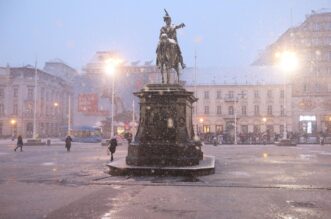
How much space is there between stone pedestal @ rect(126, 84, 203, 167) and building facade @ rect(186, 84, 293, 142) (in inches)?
2379

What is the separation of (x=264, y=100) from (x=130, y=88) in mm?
27524

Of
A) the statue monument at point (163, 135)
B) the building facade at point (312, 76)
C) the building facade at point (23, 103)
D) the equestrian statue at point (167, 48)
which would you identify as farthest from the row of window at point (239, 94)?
the statue monument at point (163, 135)

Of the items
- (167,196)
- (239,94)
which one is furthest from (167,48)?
(239,94)

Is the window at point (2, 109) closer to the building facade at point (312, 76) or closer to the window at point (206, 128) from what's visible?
the window at point (206, 128)

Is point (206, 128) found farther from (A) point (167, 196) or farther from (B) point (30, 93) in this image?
(A) point (167, 196)

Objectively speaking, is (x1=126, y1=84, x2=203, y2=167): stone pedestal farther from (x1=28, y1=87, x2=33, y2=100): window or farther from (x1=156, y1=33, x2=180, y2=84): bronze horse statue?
(x1=28, y1=87, x2=33, y2=100): window

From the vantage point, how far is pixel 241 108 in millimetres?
76812

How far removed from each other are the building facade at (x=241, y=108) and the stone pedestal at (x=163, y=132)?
6044 centimetres

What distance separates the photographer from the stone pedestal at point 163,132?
48.1 feet

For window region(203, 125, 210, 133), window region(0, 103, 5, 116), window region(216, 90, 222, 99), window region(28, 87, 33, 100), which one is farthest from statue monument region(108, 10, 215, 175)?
window region(0, 103, 5, 116)

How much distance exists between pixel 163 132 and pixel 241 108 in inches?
2503

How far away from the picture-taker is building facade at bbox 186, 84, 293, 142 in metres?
75.4

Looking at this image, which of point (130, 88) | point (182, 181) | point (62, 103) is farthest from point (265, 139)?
point (62, 103)

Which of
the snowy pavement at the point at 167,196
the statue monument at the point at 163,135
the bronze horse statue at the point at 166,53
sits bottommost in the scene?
the snowy pavement at the point at 167,196
